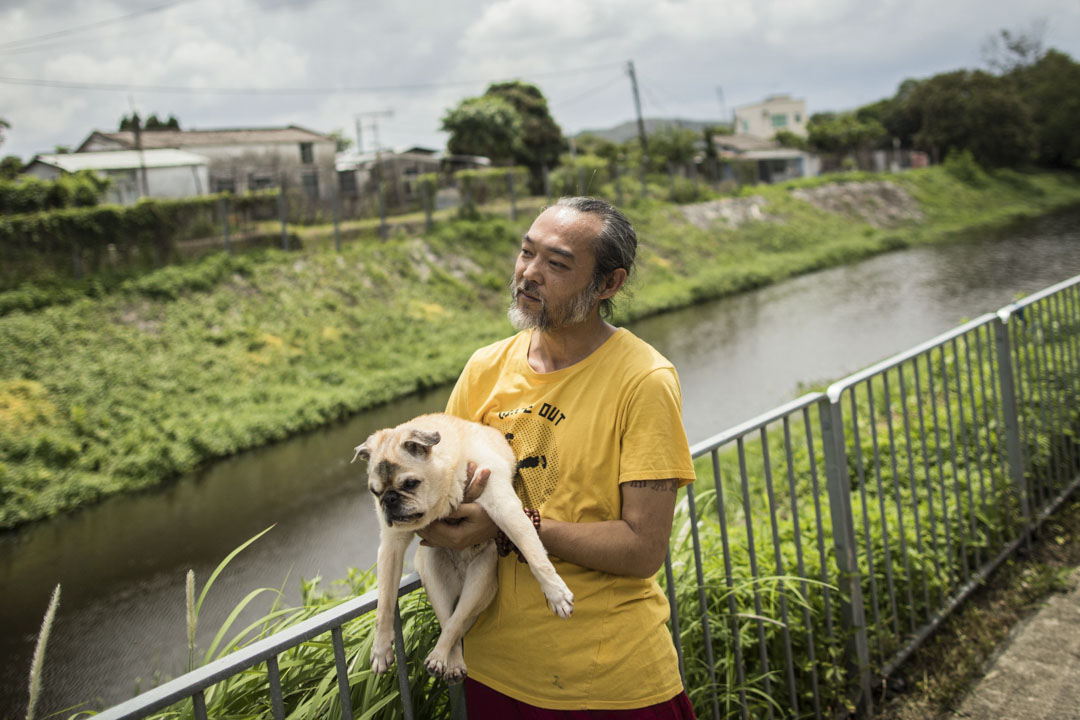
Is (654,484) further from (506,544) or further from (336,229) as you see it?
(336,229)

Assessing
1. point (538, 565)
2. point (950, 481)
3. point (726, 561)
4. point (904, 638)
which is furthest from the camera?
point (950, 481)

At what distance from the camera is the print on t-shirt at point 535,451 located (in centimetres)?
208

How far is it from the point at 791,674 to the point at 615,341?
1840mm

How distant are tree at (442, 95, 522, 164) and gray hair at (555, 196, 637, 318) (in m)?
35.8

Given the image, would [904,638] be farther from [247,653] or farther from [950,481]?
[247,653]

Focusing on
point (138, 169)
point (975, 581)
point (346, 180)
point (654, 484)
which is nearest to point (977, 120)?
point (346, 180)

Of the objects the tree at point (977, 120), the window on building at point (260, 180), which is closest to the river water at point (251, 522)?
the window on building at point (260, 180)

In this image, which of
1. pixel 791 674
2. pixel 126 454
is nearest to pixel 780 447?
pixel 791 674

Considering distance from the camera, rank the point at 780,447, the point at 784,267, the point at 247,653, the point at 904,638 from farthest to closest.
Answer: the point at 784,267 → the point at 780,447 → the point at 904,638 → the point at 247,653

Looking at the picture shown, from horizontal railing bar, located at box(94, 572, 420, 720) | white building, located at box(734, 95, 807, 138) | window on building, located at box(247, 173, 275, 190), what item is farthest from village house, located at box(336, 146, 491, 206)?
white building, located at box(734, 95, 807, 138)

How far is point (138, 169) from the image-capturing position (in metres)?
30.7

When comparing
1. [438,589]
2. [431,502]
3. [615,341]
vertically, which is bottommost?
[438,589]

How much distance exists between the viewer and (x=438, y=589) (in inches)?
81.9

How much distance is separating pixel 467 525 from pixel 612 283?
80 cm
